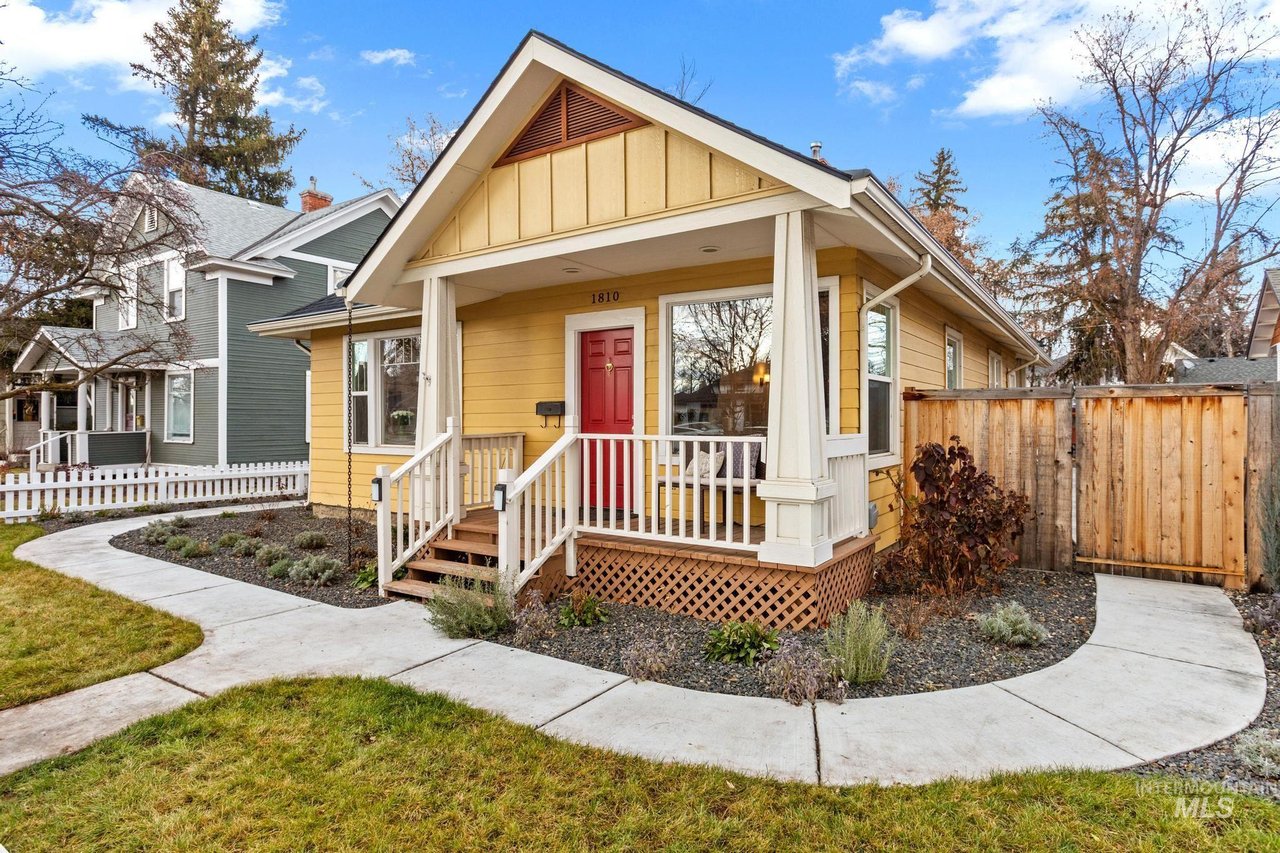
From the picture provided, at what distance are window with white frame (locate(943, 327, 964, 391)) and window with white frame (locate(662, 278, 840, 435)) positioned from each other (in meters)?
3.56

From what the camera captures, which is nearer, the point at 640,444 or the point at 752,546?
the point at 752,546

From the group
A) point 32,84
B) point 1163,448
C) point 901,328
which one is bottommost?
point 1163,448

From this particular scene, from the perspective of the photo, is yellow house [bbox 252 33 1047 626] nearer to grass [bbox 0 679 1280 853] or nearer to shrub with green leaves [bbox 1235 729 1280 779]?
grass [bbox 0 679 1280 853]

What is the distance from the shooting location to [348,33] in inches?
740

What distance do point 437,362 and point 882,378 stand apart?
4.27m

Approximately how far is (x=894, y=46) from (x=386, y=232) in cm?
1551

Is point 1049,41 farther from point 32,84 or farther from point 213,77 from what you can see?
point 213,77

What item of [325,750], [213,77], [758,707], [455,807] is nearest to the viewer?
[455,807]

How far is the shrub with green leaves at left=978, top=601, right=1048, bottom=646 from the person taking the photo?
425 centimetres

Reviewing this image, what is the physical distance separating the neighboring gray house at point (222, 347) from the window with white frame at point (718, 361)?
11.0 m

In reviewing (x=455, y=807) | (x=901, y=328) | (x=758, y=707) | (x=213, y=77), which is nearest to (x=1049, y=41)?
(x=901, y=328)

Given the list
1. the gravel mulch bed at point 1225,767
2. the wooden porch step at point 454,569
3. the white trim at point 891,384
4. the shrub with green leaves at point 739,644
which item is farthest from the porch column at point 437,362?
the gravel mulch bed at point 1225,767

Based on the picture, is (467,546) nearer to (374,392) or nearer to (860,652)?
(860,652)

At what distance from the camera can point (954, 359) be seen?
8906mm
